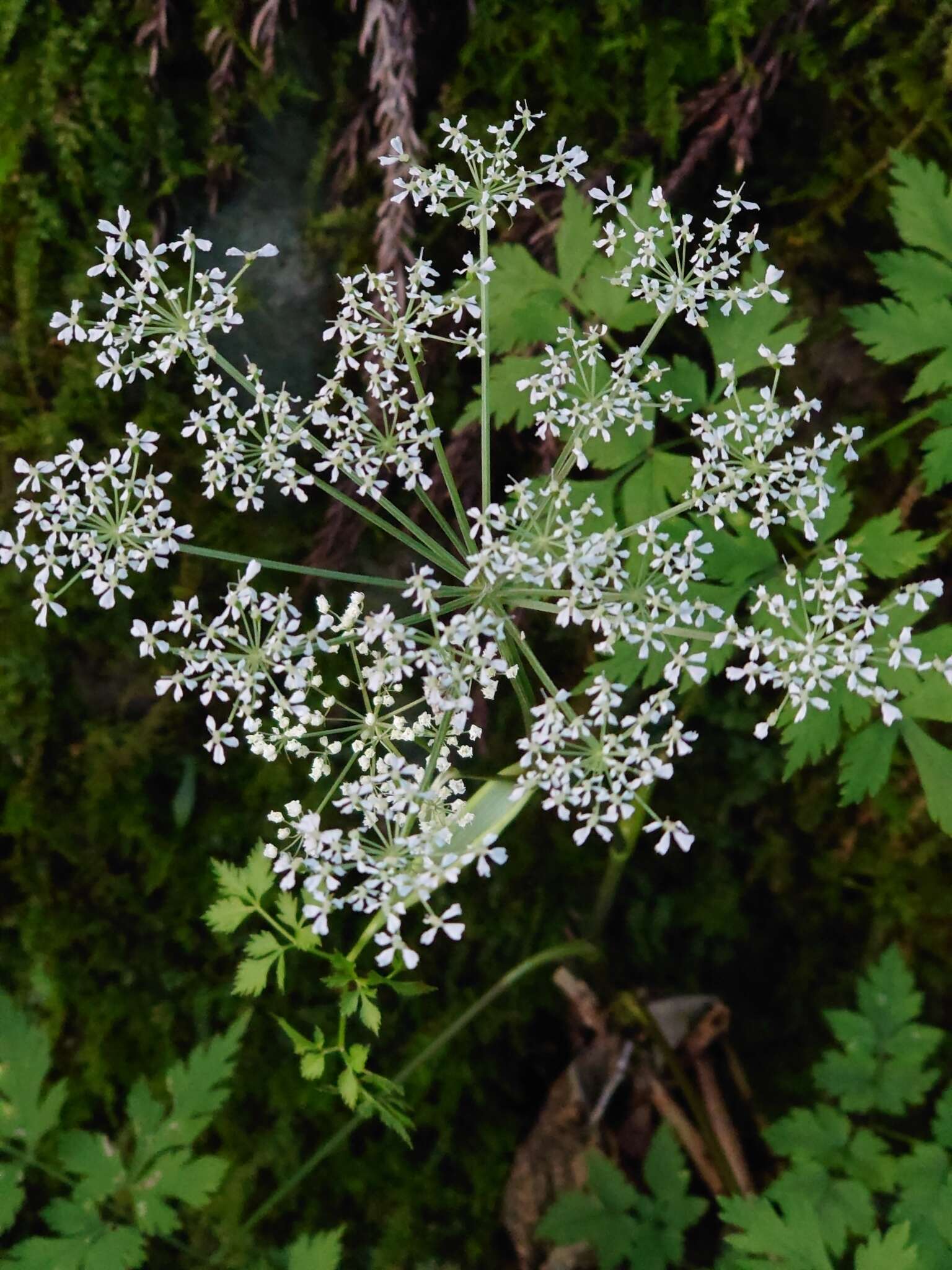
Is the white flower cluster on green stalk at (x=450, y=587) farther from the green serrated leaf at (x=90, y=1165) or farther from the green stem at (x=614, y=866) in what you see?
the green serrated leaf at (x=90, y=1165)

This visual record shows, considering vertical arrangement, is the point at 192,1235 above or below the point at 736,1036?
below

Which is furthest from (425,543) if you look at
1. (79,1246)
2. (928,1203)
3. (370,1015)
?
(928,1203)

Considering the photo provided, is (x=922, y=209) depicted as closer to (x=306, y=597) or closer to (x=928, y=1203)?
(x=306, y=597)

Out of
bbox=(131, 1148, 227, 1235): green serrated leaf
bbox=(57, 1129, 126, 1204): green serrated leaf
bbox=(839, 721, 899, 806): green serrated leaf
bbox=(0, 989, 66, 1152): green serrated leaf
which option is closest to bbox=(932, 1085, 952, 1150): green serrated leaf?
bbox=(839, 721, 899, 806): green serrated leaf

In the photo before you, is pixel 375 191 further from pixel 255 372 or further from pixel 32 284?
pixel 255 372

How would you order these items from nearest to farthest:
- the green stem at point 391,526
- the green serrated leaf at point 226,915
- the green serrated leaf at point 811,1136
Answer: the green stem at point 391,526 → the green serrated leaf at point 226,915 → the green serrated leaf at point 811,1136

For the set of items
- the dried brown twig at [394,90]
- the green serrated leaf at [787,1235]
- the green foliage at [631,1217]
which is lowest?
the green foliage at [631,1217]

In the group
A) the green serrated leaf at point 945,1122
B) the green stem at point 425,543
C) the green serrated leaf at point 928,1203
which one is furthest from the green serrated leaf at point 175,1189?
the green serrated leaf at point 945,1122

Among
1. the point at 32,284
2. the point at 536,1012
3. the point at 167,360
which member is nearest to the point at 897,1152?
the point at 536,1012
